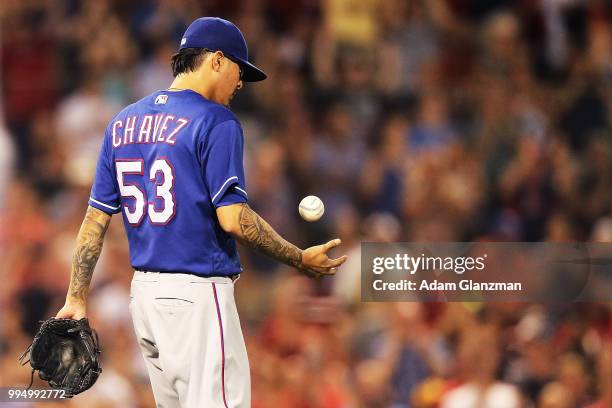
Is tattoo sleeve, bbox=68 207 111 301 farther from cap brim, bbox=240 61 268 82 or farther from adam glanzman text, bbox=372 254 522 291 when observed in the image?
adam glanzman text, bbox=372 254 522 291

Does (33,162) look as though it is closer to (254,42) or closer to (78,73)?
(78,73)

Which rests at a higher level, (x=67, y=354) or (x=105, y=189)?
(x=105, y=189)

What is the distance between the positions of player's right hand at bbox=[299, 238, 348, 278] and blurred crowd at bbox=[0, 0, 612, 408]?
119 inches

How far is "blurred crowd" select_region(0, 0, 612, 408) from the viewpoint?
6492 mm

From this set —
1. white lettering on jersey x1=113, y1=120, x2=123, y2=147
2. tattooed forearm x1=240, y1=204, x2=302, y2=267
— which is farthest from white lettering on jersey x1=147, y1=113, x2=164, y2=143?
tattooed forearm x1=240, y1=204, x2=302, y2=267

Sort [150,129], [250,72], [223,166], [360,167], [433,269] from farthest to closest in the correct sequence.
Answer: [360,167], [433,269], [250,72], [150,129], [223,166]

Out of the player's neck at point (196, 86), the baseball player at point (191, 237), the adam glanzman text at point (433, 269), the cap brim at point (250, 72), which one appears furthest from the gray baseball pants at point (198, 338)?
the adam glanzman text at point (433, 269)

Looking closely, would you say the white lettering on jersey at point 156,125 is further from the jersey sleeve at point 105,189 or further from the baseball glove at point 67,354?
the baseball glove at point 67,354

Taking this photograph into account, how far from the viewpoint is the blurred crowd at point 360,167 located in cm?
649

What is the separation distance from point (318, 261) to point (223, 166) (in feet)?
1.48

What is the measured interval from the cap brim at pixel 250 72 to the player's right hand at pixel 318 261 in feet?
2.14

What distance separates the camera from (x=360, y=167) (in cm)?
805

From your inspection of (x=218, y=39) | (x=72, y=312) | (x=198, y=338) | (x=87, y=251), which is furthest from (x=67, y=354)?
(x=218, y=39)

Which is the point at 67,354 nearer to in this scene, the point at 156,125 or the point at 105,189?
the point at 105,189
